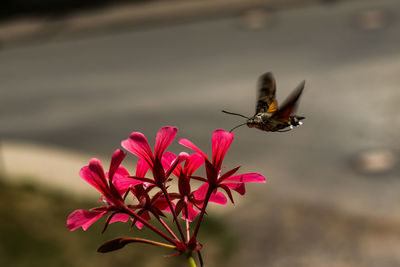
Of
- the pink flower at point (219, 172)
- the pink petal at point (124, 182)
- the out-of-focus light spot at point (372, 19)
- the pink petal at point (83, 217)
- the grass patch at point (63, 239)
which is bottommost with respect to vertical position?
the pink petal at point (83, 217)

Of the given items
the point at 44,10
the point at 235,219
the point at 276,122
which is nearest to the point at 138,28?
the point at 44,10

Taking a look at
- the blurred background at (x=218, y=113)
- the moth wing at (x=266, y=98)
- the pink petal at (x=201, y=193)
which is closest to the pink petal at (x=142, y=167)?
the pink petal at (x=201, y=193)

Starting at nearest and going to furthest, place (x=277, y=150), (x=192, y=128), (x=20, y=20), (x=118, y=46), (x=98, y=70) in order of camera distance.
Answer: (x=277, y=150), (x=192, y=128), (x=98, y=70), (x=118, y=46), (x=20, y=20)

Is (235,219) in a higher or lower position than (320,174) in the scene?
lower

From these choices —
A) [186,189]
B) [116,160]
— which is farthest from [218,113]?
[116,160]

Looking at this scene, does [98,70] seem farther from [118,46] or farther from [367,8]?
[367,8]

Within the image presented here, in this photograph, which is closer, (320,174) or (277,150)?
(320,174)

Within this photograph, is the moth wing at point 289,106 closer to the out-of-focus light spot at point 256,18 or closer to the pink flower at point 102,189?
the pink flower at point 102,189
